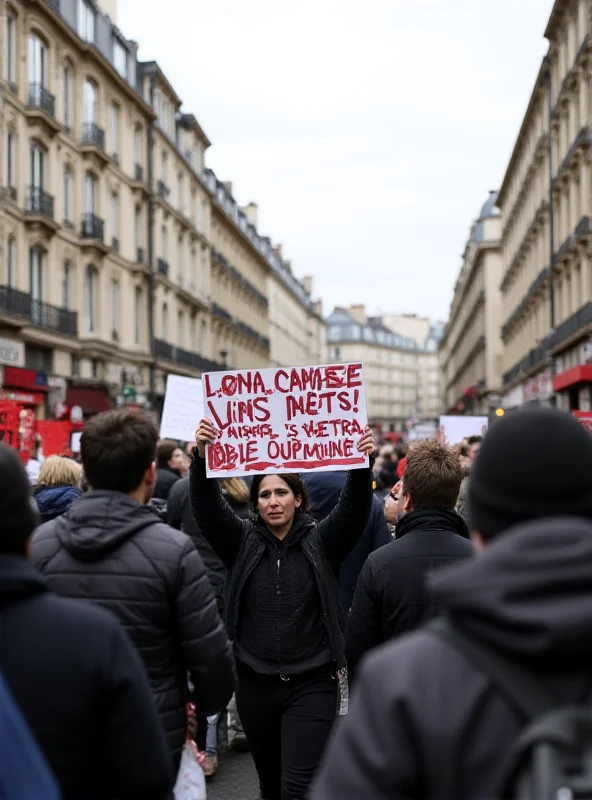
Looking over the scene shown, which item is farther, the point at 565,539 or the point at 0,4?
the point at 0,4

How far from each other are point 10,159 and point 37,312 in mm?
4077

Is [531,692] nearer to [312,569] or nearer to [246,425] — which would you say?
[312,569]

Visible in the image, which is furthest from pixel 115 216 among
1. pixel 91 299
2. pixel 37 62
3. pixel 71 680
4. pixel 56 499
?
pixel 71 680

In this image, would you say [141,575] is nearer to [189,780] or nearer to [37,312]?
[189,780]

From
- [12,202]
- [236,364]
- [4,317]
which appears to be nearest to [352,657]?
[4,317]

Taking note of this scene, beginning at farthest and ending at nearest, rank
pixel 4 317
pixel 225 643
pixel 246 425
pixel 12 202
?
pixel 12 202 → pixel 4 317 → pixel 246 425 → pixel 225 643

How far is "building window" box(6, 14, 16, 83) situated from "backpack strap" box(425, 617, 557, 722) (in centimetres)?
2750

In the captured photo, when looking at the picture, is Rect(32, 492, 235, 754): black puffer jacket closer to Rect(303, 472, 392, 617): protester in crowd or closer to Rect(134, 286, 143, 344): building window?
Rect(303, 472, 392, 617): protester in crowd

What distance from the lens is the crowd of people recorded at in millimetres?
1656

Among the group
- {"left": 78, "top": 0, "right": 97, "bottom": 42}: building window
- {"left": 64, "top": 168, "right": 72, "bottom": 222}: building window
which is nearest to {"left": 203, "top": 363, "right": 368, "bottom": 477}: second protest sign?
{"left": 64, "top": 168, "right": 72, "bottom": 222}: building window

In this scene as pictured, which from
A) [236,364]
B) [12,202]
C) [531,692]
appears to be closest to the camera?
[531,692]

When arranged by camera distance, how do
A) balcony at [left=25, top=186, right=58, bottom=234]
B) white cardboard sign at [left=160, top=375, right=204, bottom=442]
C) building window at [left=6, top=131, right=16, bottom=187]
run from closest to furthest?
white cardboard sign at [left=160, top=375, right=204, bottom=442], building window at [left=6, top=131, right=16, bottom=187], balcony at [left=25, top=186, right=58, bottom=234]

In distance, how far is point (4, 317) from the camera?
82.7 ft

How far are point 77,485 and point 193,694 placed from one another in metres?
3.09
